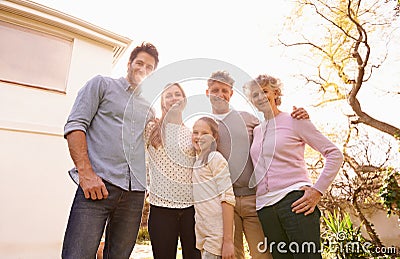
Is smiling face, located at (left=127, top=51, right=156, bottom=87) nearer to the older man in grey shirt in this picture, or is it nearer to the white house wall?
the older man in grey shirt

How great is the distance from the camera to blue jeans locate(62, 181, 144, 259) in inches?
52.7

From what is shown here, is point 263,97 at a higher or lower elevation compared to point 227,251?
higher

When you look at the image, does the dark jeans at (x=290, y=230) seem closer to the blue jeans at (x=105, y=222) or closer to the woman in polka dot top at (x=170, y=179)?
the woman in polka dot top at (x=170, y=179)

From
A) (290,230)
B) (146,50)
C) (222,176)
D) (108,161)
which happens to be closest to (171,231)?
(222,176)

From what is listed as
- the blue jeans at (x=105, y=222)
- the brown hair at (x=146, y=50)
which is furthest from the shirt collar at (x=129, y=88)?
the blue jeans at (x=105, y=222)

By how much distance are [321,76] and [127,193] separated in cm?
666

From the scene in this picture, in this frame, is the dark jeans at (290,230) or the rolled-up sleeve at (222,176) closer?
the dark jeans at (290,230)

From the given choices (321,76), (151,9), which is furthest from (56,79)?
(321,76)

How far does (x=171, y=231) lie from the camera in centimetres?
166

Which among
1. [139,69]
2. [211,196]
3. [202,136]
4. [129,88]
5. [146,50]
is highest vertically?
[146,50]

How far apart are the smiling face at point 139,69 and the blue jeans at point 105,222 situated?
61 centimetres

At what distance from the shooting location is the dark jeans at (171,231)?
1.64 metres

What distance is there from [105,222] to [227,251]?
0.62 metres

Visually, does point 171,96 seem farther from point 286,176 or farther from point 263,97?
point 286,176
